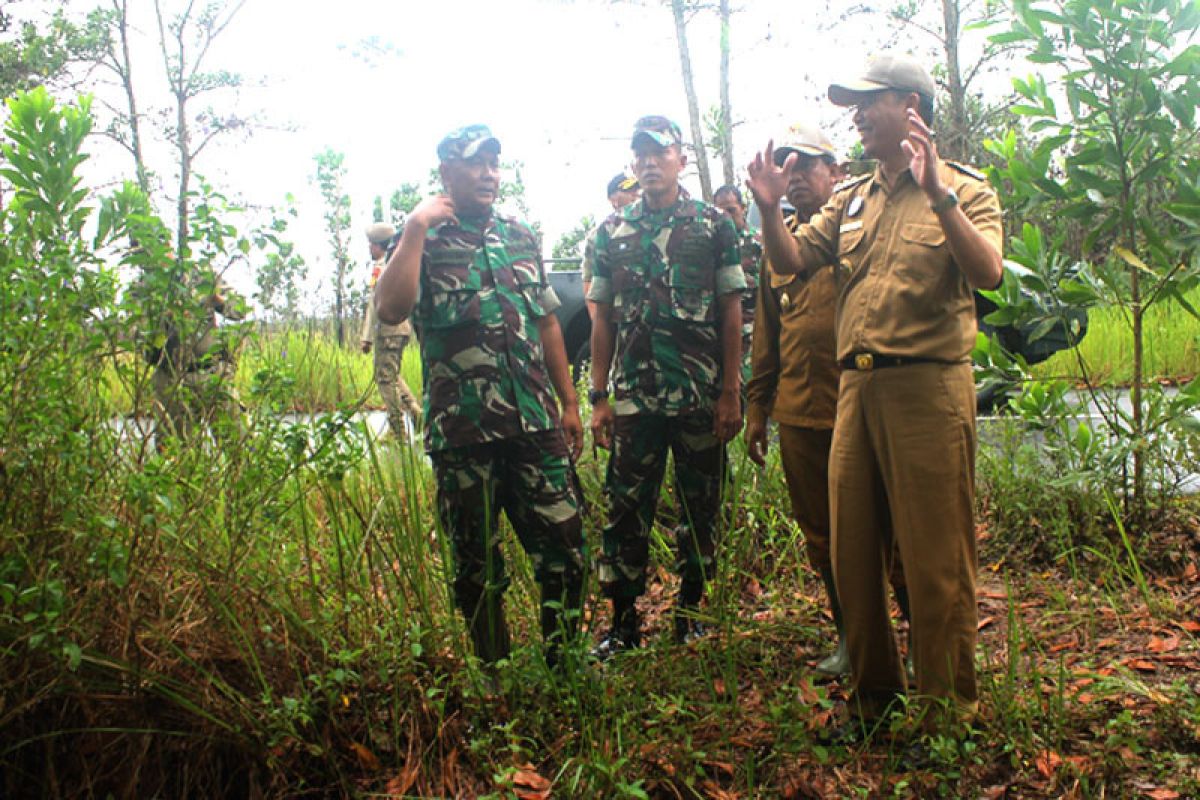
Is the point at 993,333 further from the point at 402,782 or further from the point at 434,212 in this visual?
the point at 402,782

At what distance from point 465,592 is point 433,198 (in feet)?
4.09

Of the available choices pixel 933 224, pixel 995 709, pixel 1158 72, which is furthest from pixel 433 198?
pixel 1158 72

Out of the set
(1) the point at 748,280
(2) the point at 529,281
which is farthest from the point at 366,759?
(1) the point at 748,280

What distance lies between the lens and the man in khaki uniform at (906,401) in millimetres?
2688

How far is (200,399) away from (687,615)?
6.08ft

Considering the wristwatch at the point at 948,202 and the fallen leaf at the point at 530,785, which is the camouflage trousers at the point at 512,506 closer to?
the fallen leaf at the point at 530,785

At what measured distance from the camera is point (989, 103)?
48.0 ft

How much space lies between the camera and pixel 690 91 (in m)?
15.6

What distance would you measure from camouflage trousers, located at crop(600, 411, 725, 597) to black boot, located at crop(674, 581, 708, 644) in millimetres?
64

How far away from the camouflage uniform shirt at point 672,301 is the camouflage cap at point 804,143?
12.9 inches

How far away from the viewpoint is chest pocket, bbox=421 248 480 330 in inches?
125

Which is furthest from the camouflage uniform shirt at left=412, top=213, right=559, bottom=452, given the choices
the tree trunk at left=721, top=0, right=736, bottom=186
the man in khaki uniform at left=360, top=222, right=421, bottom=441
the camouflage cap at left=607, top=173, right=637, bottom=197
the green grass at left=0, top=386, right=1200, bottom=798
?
the tree trunk at left=721, top=0, right=736, bottom=186

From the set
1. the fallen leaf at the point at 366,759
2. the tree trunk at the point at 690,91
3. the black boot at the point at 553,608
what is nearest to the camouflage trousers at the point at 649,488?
the black boot at the point at 553,608

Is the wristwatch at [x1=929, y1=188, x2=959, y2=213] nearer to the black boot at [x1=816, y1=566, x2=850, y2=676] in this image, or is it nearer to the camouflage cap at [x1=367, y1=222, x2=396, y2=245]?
the black boot at [x1=816, y1=566, x2=850, y2=676]
